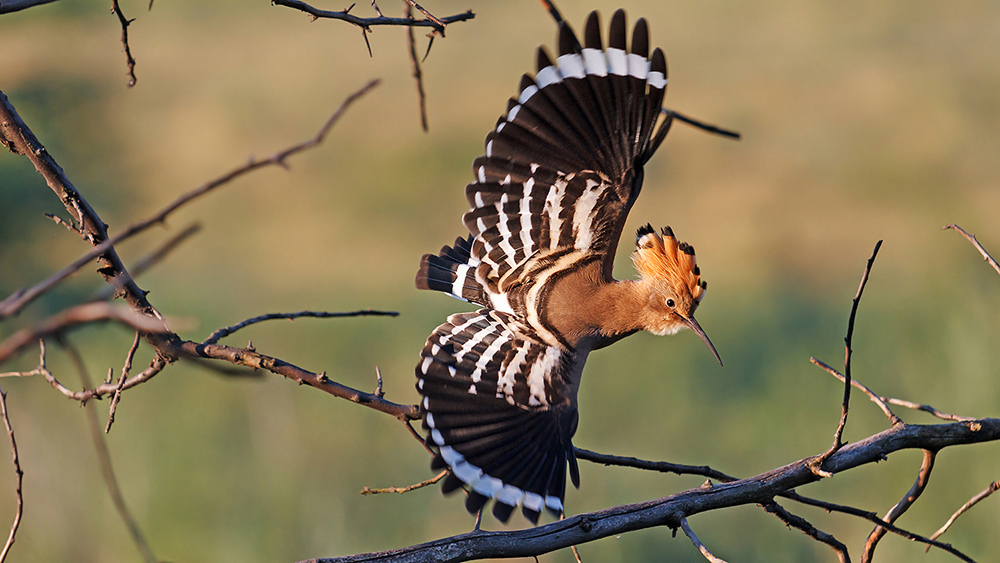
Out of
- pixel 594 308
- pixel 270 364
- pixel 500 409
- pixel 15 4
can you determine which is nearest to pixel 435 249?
pixel 594 308

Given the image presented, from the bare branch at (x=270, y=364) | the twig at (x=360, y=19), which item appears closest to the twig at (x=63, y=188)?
the bare branch at (x=270, y=364)

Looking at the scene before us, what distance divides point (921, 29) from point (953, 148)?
3719mm

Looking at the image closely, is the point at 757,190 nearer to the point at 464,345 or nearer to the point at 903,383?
the point at 903,383

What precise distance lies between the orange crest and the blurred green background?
102cm

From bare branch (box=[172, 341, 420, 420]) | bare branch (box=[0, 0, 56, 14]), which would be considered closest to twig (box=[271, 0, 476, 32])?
bare branch (box=[0, 0, 56, 14])

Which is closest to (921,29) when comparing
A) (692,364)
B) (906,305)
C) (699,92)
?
(699,92)

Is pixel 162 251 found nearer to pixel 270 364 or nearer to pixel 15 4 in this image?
pixel 15 4

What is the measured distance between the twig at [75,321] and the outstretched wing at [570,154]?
100 centimetres

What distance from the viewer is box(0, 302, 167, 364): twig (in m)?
0.45

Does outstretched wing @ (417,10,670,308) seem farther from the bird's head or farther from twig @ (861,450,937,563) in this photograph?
twig @ (861,450,937,563)

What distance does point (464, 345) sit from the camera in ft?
5.48

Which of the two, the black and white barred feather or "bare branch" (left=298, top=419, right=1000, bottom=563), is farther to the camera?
the black and white barred feather

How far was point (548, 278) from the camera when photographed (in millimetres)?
1712

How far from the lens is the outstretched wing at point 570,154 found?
1395mm
